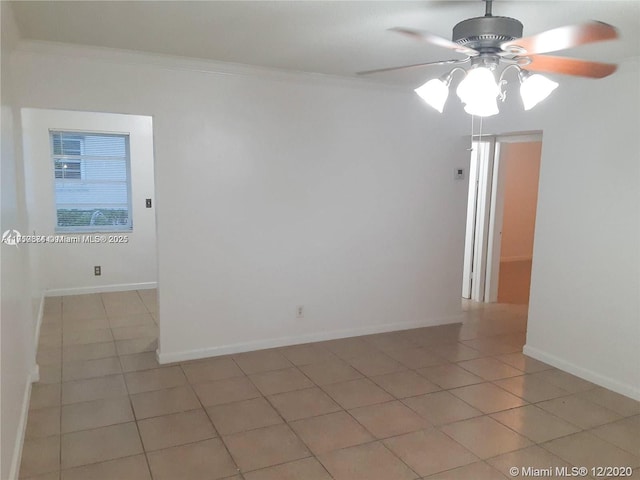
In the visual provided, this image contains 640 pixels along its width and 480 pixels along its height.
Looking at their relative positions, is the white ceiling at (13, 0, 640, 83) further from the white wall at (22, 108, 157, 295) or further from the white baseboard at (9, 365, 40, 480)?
the white wall at (22, 108, 157, 295)

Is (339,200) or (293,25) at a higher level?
(293,25)

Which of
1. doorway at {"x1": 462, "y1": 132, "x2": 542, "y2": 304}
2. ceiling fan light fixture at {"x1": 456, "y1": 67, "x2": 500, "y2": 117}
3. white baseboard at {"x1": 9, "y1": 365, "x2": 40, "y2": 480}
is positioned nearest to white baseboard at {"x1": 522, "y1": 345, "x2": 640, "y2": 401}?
doorway at {"x1": 462, "y1": 132, "x2": 542, "y2": 304}

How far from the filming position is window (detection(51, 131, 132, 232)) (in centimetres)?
588

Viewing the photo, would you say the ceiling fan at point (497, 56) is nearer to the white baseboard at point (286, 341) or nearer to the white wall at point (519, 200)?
the white baseboard at point (286, 341)

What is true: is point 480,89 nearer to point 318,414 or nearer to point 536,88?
point 536,88

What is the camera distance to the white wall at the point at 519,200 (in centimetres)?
820

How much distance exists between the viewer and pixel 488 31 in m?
2.02

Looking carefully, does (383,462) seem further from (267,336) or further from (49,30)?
(49,30)

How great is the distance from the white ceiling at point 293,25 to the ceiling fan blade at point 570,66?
0.35 metres

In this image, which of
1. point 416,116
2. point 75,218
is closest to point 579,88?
point 416,116

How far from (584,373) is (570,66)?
101 inches

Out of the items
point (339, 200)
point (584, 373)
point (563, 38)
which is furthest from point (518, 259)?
point (563, 38)

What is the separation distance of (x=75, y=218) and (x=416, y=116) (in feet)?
14.0

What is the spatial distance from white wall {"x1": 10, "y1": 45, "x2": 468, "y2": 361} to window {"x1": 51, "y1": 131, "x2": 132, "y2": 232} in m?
2.74
